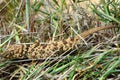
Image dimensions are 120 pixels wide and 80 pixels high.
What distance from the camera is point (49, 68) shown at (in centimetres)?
126

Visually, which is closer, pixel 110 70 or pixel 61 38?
pixel 110 70

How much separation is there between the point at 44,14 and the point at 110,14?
12.5 inches

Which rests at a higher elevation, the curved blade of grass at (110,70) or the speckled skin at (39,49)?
the speckled skin at (39,49)

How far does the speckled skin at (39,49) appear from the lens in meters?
1.30

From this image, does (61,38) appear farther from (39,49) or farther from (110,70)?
(110,70)

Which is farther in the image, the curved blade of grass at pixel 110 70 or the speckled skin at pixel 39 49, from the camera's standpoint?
the speckled skin at pixel 39 49

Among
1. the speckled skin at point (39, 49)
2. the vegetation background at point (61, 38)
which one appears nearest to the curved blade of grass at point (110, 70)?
the vegetation background at point (61, 38)

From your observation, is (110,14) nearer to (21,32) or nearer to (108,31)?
(108,31)

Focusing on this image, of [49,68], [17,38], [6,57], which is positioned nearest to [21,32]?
[17,38]

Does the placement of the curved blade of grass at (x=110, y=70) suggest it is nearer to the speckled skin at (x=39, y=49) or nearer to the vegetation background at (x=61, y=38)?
the vegetation background at (x=61, y=38)

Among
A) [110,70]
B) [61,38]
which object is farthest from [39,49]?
[110,70]

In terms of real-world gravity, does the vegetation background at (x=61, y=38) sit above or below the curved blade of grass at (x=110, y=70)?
above

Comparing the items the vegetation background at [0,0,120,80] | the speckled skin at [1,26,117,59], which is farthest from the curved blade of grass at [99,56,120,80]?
the speckled skin at [1,26,117,59]

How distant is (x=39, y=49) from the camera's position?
1.30 metres
